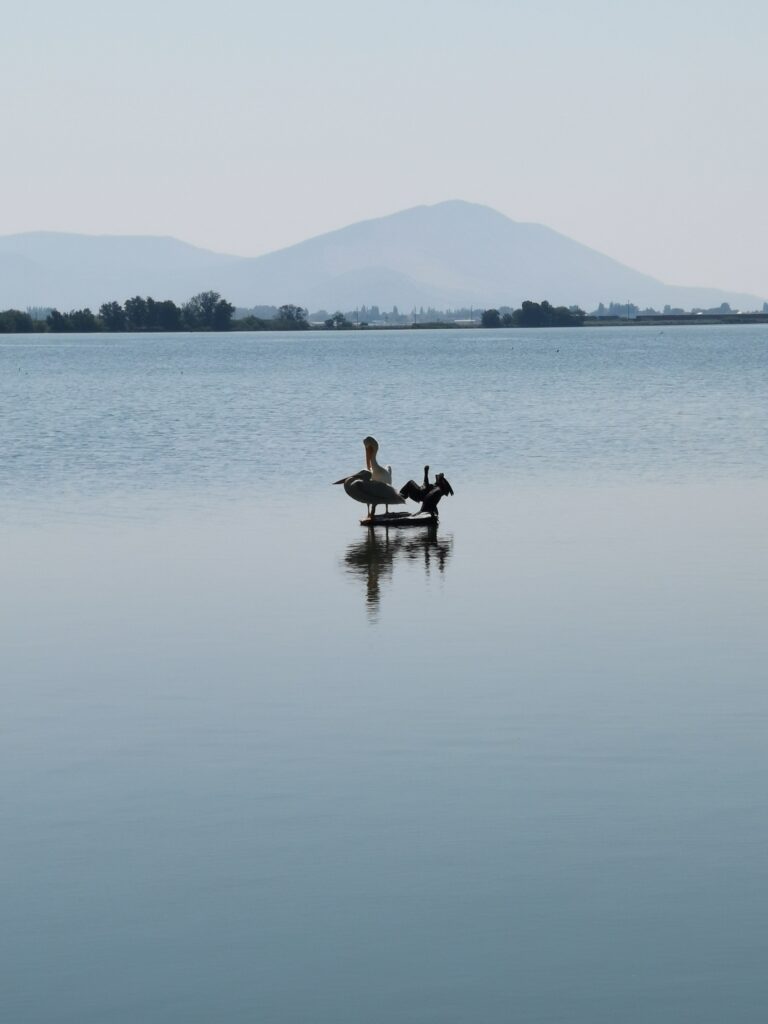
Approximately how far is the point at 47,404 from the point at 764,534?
62742mm

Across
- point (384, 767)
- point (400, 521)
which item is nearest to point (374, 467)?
point (400, 521)

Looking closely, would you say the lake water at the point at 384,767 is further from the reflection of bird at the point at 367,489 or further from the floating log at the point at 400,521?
the reflection of bird at the point at 367,489

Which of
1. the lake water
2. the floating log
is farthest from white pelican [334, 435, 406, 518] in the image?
the lake water

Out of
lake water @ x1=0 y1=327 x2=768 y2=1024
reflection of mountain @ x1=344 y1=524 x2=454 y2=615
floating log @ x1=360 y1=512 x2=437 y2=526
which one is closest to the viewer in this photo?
lake water @ x1=0 y1=327 x2=768 y2=1024

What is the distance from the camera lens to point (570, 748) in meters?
14.1

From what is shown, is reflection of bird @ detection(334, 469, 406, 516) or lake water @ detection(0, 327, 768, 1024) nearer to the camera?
lake water @ detection(0, 327, 768, 1024)

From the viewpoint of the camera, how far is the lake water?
31.6 feet

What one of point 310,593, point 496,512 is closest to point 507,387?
point 496,512

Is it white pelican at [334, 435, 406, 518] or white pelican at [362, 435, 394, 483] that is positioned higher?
white pelican at [362, 435, 394, 483]

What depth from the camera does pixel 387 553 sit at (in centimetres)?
2762

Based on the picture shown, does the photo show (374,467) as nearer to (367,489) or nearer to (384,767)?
(367,489)

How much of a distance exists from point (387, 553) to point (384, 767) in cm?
1410

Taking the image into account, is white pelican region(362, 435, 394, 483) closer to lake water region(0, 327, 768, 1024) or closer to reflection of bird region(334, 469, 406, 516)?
reflection of bird region(334, 469, 406, 516)

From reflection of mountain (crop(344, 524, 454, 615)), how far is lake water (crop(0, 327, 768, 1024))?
0.12 metres
